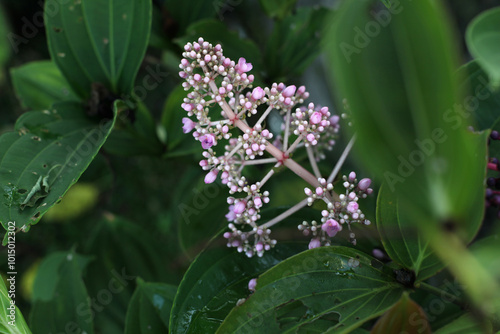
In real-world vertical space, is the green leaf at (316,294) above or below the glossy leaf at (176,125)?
below

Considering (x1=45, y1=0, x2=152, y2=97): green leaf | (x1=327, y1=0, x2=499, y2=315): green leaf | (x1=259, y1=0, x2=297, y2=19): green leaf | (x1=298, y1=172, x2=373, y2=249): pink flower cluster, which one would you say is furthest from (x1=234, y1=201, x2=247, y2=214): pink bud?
(x1=259, y1=0, x2=297, y2=19): green leaf

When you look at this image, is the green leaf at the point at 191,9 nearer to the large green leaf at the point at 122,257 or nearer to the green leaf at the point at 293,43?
the green leaf at the point at 293,43

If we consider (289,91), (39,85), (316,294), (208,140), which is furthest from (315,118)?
(39,85)

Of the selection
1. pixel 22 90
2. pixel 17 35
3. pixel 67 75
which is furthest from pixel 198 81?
pixel 17 35

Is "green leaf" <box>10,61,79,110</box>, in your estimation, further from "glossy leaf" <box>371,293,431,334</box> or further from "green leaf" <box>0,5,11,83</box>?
"glossy leaf" <box>371,293,431,334</box>

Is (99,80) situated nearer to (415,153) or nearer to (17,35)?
(415,153)

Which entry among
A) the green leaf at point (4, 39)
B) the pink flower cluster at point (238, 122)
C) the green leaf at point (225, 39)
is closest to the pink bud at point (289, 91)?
the pink flower cluster at point (238, 122)
